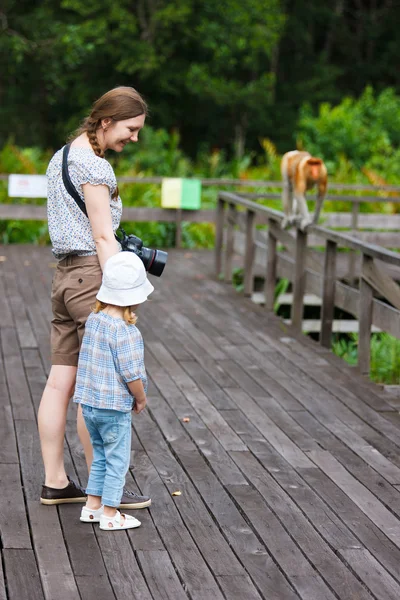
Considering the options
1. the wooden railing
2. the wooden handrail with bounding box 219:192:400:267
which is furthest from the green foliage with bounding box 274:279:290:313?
the wooden handrail with bounding box 219:192:400:267

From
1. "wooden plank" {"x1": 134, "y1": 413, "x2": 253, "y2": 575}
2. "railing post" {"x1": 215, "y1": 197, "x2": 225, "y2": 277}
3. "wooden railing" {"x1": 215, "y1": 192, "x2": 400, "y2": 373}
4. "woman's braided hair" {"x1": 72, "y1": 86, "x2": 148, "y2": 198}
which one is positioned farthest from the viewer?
Answer: "railing post" {"x1": 215, "y1": 197, "x2": 225, "y2": 277}

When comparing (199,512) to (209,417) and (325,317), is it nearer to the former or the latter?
(209,417)

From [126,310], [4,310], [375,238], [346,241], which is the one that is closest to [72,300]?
[126,310]

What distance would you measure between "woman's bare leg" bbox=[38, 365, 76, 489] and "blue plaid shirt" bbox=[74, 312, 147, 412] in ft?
1.12

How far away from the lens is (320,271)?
816cm

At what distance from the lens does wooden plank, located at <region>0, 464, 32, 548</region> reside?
3686 mm

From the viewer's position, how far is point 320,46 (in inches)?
1503

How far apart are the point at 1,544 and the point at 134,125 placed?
1607 mm

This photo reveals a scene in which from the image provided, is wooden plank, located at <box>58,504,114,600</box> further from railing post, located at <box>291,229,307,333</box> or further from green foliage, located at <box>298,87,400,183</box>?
green foliage, located at <box>298,87,400,183</box>

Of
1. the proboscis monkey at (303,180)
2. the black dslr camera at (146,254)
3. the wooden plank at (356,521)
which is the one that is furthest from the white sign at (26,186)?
the black dslr camera at (146,254)

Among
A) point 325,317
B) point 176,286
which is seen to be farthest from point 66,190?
point 176,286

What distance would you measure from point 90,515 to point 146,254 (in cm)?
101

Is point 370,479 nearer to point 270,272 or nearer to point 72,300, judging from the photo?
point 72,300

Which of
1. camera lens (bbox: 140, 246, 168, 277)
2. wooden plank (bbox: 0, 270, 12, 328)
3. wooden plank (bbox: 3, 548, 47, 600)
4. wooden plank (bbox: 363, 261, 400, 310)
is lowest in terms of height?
wooden plank (bbox: 0, 270, 12, 328)
